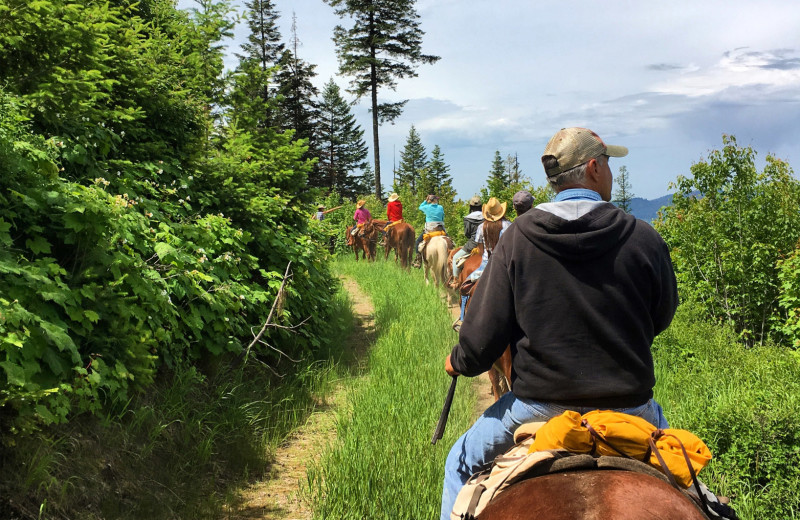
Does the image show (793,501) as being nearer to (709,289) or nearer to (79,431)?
(79,431)

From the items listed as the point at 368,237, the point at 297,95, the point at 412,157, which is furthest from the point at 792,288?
the point at 412,157

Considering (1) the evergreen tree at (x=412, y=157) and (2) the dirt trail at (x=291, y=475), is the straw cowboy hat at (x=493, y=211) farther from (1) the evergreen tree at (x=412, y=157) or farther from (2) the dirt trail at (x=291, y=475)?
(1) the evergreen tree at (x=412, y=157)

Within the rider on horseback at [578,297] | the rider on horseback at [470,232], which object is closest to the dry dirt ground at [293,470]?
the rider on horseback at [578,297]

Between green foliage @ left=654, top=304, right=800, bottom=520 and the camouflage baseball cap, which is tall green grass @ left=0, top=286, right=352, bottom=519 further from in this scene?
green foliage @ left=654, top=304, right=800, bottom=520

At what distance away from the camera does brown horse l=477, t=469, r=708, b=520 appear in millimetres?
1600

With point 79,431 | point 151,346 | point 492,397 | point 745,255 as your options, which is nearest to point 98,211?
point 151,346

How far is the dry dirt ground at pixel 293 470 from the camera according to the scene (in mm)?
4250

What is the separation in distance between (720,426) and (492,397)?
2.58 metres

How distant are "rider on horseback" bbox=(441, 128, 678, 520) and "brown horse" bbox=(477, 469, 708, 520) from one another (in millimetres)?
364

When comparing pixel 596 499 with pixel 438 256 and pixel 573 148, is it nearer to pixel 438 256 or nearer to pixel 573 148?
pixel 573 148

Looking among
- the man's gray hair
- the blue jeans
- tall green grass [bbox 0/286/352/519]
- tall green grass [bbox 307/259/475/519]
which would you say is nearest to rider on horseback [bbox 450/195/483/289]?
tall green grass [bbox 307/259/475/519]

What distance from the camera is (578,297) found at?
2062 millimetres

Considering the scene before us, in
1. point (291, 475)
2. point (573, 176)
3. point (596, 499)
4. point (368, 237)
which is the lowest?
point (291, 475)

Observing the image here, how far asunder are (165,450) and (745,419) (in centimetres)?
437
